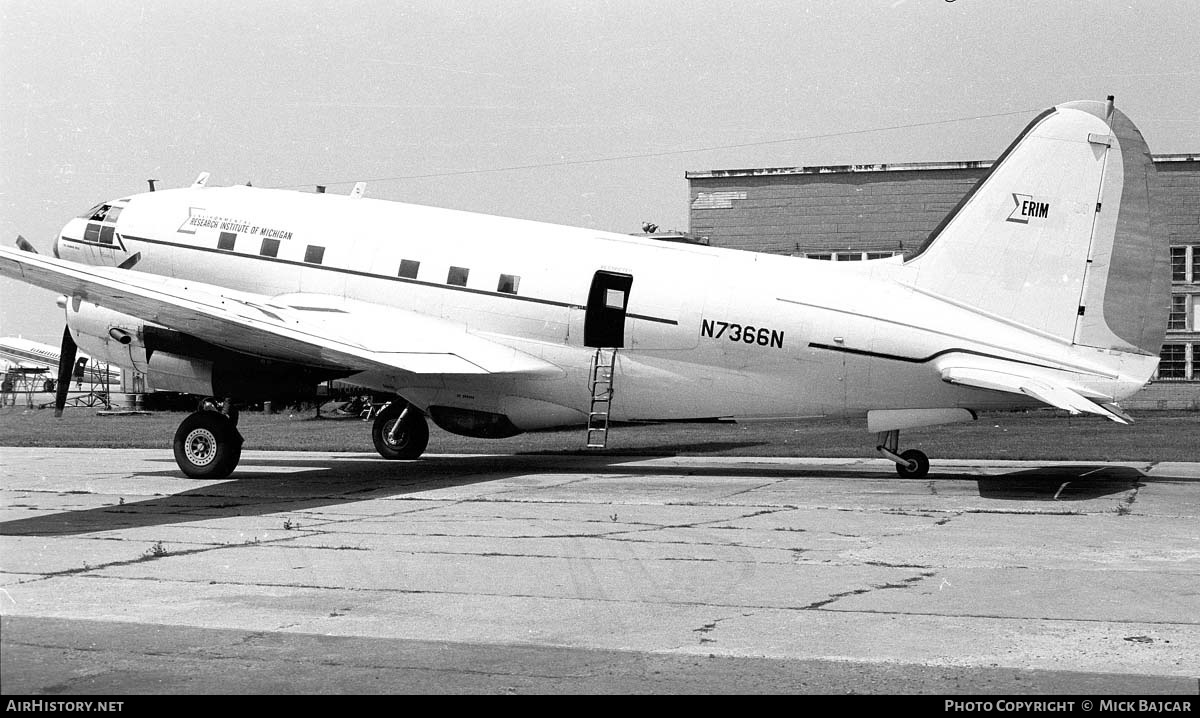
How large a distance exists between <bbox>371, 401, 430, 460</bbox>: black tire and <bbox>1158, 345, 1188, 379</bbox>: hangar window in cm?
4863

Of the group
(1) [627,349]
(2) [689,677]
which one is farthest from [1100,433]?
(2) [689,677]

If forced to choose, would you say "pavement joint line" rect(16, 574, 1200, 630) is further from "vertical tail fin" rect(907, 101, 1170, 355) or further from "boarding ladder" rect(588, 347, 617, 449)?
"boarding ladder" rect(588, 347, 617, 449)

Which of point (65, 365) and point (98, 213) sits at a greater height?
point (98, 213)

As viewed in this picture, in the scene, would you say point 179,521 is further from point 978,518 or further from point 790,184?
point 790,184

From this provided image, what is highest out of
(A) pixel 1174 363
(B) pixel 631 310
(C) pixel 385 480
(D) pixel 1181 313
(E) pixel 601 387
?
(D) pixel 1181 313

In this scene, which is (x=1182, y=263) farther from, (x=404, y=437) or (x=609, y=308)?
(x=609, y=308)

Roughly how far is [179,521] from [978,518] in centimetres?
1013

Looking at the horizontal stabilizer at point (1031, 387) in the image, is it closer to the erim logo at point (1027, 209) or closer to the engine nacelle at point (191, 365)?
the erim logo at point (1027, 209)

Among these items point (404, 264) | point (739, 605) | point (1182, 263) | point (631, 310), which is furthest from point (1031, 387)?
point (1182, 263)

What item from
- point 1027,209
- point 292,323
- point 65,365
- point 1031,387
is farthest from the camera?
point 65,365

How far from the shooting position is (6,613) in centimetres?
951

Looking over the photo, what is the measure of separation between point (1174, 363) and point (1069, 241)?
48059mm

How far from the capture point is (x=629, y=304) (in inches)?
827
